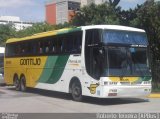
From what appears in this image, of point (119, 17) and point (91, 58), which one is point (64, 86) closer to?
point (91, 58)

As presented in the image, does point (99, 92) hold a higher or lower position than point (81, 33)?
lower

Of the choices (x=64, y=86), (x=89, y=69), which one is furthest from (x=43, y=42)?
(x=89, y=69)

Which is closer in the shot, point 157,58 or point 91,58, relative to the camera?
point 91,58

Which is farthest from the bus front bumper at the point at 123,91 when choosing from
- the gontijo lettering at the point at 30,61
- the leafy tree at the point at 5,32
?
the leafy tree at the point at 5,32

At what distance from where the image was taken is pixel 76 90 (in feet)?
65.5

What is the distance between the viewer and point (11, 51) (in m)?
27.9

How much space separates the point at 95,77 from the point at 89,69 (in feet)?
1.89

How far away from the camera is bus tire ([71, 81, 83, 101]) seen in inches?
775

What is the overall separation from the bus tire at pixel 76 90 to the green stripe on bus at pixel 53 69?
4.41 ft

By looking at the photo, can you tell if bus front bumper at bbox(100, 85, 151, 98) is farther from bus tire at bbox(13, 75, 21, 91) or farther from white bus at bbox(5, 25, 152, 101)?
bus tire at bbox(13, 75, 21, 91)

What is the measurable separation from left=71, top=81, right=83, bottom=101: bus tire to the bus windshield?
2215mm

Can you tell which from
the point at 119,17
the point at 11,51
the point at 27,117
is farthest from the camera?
the point at 119,17

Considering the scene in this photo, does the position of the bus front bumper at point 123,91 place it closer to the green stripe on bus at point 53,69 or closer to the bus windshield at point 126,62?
the bus windshield at point 126,62

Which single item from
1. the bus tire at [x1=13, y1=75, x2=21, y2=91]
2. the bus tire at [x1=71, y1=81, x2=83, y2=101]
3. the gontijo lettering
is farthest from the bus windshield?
the bus tire at [x1=13, y1=75, x2=21, y2=91]
